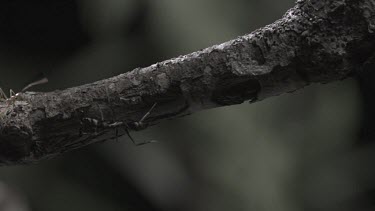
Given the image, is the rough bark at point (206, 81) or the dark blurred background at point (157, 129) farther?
the dark blurred background at point (157, 129)

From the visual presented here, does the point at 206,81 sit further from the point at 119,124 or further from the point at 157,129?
the point at 157,129

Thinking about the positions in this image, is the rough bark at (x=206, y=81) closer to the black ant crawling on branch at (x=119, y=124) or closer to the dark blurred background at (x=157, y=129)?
the black ant crawling on branch at (x=119, y=124)

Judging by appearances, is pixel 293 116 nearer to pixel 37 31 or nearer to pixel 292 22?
pixel 37 31

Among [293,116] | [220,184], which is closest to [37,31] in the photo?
[220,184]

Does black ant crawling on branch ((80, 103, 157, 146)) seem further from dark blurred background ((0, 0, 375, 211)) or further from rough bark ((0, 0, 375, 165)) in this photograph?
dark blurred background ((0, 0, 375, 211))

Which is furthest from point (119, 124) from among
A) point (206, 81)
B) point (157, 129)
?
point (157, 129)

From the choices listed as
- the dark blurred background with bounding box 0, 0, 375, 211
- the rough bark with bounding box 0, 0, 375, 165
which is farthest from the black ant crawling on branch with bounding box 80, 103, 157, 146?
the dark blurred background with bounding box 0, 0, 375, 211

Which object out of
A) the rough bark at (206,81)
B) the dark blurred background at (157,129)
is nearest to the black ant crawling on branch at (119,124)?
the rough bark at (206,81)
